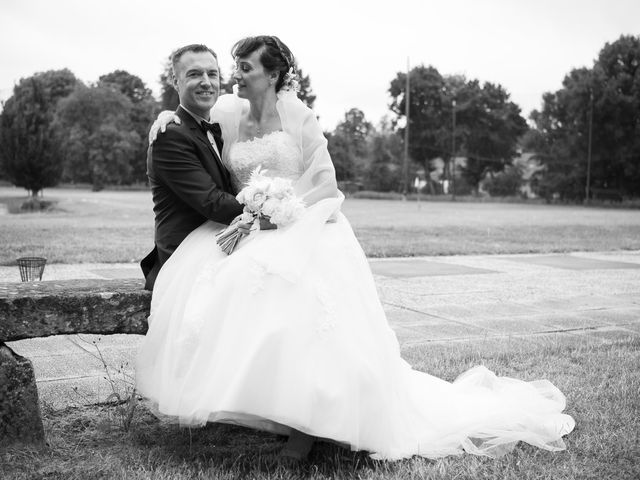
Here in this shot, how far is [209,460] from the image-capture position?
3414mm

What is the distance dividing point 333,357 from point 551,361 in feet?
9.42

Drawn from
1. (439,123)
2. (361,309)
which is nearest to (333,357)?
(361,309)

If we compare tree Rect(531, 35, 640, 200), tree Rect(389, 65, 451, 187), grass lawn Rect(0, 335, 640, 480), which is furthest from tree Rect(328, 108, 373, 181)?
grass lawn Rect(0, 335, 640, 480)

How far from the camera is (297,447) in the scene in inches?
133

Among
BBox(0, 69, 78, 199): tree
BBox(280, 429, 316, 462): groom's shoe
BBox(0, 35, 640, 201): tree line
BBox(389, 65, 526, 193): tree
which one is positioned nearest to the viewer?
BBox(280, 429, 316, 462): groom's shoe

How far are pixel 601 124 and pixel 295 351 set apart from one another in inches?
2245

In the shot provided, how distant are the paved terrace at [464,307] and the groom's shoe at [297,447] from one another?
1301 millimetres

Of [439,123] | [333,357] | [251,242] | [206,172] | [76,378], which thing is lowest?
[76,378]

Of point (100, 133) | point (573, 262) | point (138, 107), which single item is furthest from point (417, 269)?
point (138, 107)

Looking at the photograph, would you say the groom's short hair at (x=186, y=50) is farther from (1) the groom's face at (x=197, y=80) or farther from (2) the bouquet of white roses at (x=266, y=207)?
(2) the bouquet of white roses at (x=266, y=207)

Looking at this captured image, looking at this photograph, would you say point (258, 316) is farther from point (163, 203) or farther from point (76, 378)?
point (76, 378)

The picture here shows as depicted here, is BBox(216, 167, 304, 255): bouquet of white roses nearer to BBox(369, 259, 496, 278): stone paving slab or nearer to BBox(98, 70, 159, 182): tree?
BBox(369, 259, 496, 278): stone paving slab

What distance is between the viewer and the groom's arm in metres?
3.74

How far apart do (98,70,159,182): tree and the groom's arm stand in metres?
71.2
